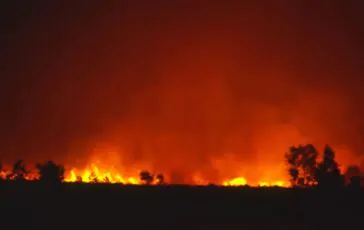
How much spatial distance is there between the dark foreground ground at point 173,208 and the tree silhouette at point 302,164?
1518cm

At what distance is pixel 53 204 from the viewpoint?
50906 millimetres

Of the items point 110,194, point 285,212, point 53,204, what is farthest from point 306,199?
point 53,204

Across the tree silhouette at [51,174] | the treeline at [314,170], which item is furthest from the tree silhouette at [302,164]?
the tree silhouette at [51,174]

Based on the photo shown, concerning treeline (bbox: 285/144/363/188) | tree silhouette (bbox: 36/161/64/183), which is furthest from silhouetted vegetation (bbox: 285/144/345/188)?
tree silhouette (bbox: 36/161/64/183)

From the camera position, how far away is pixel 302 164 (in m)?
78.4

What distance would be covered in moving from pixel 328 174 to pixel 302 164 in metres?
14.0

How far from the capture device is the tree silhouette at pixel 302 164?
75.7m

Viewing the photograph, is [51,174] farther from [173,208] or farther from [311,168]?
[311,168]

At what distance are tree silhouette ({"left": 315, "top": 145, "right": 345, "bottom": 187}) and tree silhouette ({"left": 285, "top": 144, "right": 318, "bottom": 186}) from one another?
572cm

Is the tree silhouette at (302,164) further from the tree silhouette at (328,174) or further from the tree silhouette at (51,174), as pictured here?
the tree silhouette at (51,174)

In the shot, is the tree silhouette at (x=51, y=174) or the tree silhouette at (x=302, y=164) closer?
the tree silhouette at (x=51, y=174)

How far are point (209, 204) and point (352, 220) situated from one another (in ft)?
39.2

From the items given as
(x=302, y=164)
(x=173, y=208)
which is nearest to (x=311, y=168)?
(x=302, y=164)

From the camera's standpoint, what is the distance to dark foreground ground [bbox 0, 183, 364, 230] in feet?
161
